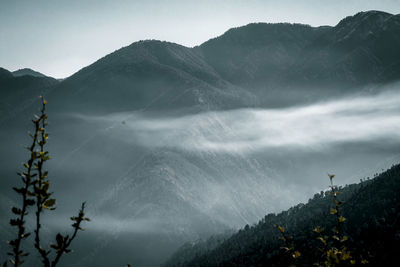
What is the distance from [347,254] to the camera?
28.4ft

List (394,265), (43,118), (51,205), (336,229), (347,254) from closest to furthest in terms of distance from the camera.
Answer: (51,205) < (43,118) < (347,254) < (336,229) < (394,265)

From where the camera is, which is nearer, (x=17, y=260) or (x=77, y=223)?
(x=17, y=260)

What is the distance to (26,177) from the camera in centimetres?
661

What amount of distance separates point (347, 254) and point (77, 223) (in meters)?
6.61

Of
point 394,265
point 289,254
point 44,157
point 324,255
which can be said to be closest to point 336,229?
point 324,255

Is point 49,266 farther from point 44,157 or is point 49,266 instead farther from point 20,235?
point 44,157

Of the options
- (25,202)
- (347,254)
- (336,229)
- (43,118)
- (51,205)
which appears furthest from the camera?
(336,229)

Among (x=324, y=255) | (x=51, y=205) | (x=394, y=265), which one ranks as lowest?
(x=394, y=265)

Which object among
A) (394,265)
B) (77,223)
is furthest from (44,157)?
(394,265)

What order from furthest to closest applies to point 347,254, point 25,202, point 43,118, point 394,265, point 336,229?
point 394,265 → point 336,229 → point 347,254 → point 43,118 → point 25,202

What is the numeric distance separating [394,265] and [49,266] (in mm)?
228410

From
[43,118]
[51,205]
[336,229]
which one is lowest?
[336,229]

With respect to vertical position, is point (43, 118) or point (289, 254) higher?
point (43, 118)

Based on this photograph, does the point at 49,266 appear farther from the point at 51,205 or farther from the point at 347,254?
the point at 347,254
